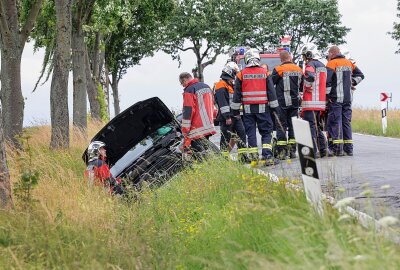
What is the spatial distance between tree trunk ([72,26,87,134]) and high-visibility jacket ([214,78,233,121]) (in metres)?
8.85

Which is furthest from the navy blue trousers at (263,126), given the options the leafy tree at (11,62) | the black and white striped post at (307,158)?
the black and white striped post at (307,158)

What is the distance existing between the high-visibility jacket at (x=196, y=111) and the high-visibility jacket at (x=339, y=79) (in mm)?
2879

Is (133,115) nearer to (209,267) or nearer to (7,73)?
(209,267)

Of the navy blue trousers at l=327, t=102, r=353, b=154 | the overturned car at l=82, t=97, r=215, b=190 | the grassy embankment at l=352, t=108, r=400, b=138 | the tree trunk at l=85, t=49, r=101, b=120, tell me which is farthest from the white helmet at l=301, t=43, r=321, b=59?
the tree trunk at l=85, t=49, r=101, b=120

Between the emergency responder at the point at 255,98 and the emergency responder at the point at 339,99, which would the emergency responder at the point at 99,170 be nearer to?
the emergency responder at the point at 255,98

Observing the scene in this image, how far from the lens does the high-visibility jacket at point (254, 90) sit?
1307cm

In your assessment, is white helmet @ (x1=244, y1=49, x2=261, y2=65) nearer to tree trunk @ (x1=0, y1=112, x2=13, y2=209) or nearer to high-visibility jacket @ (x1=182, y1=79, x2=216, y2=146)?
high-visibility jacket @ (x1=182, y1=79, x2=216, y2=146)

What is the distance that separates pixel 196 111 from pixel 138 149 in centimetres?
203

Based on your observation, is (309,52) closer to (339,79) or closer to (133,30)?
(339,79)

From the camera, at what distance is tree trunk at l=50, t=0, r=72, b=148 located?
1736 cm

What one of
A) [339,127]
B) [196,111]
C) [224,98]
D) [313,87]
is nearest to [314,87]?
[313,87]

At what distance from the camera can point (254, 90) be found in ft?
43.1

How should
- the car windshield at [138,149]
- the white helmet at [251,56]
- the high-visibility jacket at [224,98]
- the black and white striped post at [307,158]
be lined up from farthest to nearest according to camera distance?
the high-visibility jacket at [224,98] < the white helmet at [251,56] < the car windshield at [138,149] < the black and white striped post at [307,158]

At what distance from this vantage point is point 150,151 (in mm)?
10438
